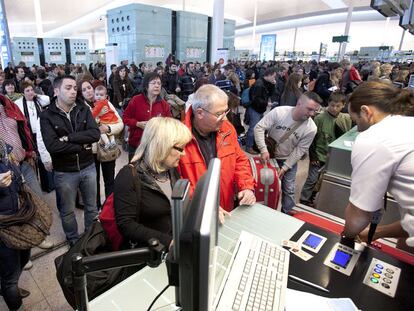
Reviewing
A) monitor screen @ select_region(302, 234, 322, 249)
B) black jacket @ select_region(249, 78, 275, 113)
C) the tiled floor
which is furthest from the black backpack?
black jacket @ select_region(249, 78, 275, 113)

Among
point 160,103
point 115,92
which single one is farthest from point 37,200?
point 115,92

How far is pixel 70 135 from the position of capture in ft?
7.07

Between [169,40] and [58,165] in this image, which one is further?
[169,40]

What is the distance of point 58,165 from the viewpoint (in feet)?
7.18

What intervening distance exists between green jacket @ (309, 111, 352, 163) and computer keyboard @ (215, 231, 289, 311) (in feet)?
7.37

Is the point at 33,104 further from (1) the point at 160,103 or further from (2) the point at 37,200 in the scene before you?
Result: (2) the point at 37,200

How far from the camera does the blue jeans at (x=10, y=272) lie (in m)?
1.61

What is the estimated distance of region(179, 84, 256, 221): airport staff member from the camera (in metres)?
1.65

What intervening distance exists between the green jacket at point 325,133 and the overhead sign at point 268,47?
18541 millimetres

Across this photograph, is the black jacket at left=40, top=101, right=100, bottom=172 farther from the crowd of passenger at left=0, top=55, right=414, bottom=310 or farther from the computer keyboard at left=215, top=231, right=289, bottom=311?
the computer keyboard at left=215, top=231, right=289, bottom=311

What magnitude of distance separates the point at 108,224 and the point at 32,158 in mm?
1473

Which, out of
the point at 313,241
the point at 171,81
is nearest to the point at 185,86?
the point at 171,81

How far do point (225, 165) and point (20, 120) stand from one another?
1683 millimetres

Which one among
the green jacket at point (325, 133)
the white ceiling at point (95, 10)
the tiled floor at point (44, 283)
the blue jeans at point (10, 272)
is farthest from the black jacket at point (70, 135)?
the white ceiling at point (95, 10)
